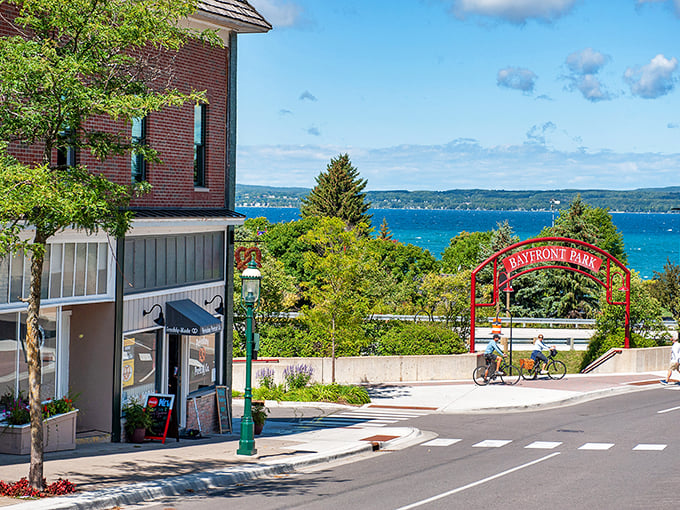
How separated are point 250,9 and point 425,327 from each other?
1888 cm

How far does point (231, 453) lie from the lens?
1652 cm

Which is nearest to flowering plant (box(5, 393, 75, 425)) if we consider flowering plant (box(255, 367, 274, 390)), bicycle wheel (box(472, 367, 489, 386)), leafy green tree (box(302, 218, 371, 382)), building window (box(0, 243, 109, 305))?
building window (box(0, 243, 109, 305))

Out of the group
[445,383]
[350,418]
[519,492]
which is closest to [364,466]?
[519,492]

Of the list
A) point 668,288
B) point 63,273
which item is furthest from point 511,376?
point 668,288

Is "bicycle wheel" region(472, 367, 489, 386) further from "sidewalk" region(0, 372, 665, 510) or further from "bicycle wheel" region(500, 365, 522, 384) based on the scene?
"sidewalk" region(0, 372, 665, 510)

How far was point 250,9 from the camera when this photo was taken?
2133cm

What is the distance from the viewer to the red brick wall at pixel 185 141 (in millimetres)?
18000

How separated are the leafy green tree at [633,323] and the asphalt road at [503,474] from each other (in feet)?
47.5

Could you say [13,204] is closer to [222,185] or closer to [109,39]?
[109,39]

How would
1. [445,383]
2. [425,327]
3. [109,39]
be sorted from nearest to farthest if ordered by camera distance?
1. [109,39]
2. [445,383]
3. [425,327]

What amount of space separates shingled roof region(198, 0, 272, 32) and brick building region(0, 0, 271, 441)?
0.04 meters

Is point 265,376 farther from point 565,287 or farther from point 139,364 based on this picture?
point 565,287

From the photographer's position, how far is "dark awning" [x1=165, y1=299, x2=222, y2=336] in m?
18.8

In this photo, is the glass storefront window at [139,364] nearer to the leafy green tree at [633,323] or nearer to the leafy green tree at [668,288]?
the leafy green tree at [633,323]
